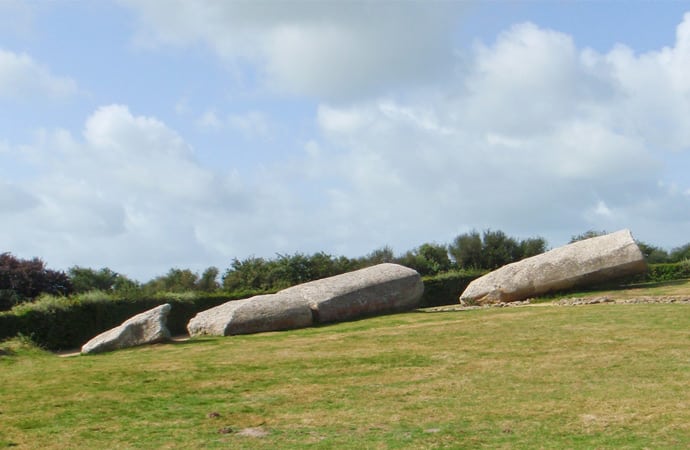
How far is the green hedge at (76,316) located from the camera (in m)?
23.5

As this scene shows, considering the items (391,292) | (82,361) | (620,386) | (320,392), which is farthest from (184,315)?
(620,386)

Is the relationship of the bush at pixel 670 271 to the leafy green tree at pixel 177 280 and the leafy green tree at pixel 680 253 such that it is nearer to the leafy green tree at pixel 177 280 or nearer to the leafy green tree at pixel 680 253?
the leafy green tree at pixel 680 253

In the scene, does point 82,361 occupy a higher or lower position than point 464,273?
lower

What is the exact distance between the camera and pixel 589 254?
2862 centimetres

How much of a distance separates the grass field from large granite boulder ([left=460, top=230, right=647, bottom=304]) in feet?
24.3

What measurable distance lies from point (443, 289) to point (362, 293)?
741cm

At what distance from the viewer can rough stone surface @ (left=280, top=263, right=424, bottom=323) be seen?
26.0 meters

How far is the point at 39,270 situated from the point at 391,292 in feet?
63.6

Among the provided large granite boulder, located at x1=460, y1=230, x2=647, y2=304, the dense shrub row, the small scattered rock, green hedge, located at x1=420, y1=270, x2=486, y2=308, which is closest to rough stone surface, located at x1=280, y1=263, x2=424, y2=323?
large granite boulder, located at x1=460, y1=230, x2=647, y2=304

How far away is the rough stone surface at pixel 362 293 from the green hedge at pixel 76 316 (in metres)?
4.00

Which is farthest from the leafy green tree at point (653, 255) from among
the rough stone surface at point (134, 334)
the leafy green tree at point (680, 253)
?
the rough stone surface at point (134, 334)

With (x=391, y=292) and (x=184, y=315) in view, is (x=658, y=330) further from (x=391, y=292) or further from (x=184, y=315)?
(x=184, y=315)

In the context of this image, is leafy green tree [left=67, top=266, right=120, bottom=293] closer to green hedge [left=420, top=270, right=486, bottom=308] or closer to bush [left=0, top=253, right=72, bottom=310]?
bush [left=0, top=253, right=72, bottom=310]

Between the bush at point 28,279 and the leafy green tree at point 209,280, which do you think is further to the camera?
the leafy green tree at point 209,280
